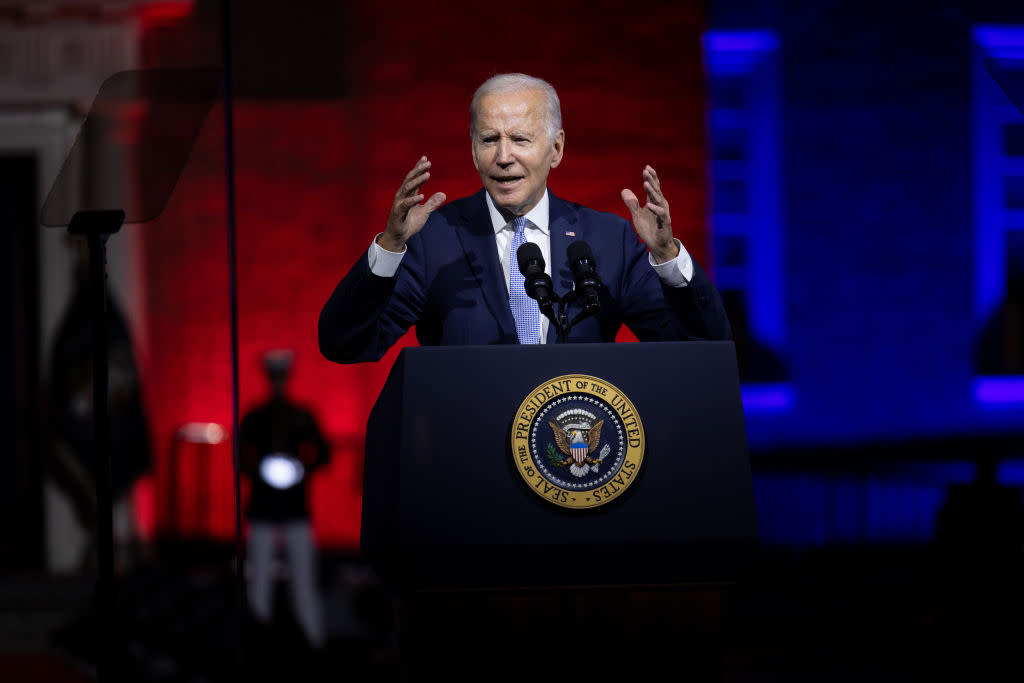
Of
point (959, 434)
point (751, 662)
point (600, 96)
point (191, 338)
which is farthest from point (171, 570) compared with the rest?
point (959, 434)

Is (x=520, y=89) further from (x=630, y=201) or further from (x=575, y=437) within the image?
(x=575, y=437)

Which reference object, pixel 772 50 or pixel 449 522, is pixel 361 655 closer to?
pixel 449 522

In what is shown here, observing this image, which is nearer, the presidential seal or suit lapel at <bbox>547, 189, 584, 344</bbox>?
the presidential seal

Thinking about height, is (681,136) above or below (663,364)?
above

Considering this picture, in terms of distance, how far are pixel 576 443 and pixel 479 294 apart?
382mm

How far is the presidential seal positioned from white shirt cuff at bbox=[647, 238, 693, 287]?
0.30 meters

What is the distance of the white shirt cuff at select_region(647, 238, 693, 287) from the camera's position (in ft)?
5.31

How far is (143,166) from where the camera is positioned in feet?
6.48

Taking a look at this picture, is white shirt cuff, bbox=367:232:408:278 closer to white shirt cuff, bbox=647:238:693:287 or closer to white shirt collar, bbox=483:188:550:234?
white shirt collar, bbox=483:188:550:234

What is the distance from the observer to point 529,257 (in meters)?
1.51

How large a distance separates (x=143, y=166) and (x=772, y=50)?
444 centimetres

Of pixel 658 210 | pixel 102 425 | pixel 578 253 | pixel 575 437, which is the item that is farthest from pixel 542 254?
pixel 102 425

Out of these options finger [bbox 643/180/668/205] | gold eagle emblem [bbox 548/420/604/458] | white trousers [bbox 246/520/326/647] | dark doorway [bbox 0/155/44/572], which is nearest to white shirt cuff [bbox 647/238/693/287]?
finger [bbox 643/180/668/205]

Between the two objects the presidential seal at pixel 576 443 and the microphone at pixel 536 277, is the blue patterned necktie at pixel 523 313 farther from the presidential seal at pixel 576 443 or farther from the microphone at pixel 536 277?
the presidential seal at pixel 576 443
